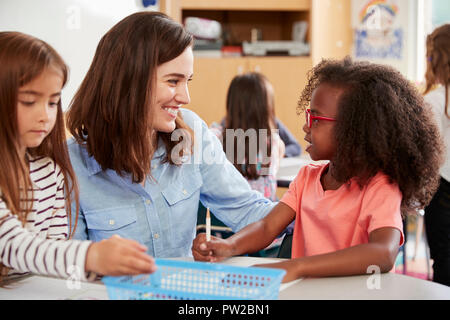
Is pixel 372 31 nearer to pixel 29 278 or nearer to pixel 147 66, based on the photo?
pixel 147 66

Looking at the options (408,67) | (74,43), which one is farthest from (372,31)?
(74,43)

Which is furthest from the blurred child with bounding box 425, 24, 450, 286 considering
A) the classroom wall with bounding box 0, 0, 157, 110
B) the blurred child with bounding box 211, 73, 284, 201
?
the classroom wall with bounding box 0, 0, 157, 110

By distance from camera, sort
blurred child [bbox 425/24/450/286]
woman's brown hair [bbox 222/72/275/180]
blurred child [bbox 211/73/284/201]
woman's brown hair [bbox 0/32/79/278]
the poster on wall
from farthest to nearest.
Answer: the poster on wall
woman's brown hair [bbox 222/72/275/180]
blurred child [bbox 211/73/284/201]
blurred child [bbox 425/24/450/286]
woman's brown hair [bbox 0/32/79/278]

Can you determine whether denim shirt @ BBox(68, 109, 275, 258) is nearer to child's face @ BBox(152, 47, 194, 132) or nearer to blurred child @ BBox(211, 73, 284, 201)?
child's face @ BBox(152, 47, 194, 132)

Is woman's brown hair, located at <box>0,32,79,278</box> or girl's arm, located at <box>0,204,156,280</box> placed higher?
woman's brown hair, located at <box>0,32,79,278</box>

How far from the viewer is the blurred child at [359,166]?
4.00 feet

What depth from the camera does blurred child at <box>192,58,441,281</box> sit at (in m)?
1.22

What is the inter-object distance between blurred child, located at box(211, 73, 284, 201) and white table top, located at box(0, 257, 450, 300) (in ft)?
5.45

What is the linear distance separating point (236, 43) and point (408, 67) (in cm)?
148

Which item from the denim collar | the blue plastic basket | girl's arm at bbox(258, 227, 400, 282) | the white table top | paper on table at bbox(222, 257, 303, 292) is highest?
the denim collar

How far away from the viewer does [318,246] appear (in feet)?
4.38

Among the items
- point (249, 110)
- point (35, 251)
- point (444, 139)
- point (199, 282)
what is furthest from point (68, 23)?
point (199, 282)

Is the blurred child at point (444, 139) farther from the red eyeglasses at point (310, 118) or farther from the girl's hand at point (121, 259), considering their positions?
the girl's hand at point (121, 259)

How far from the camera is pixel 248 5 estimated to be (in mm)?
4527
